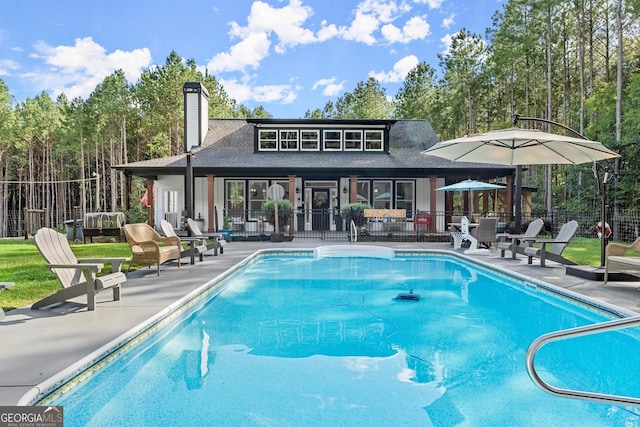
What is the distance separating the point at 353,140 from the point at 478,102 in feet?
56.0

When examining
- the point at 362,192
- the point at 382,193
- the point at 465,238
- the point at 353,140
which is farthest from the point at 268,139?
the point at 465,238

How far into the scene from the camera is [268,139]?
20.3 meters

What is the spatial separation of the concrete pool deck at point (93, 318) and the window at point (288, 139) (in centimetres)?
1203

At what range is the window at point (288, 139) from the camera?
66.4 ft

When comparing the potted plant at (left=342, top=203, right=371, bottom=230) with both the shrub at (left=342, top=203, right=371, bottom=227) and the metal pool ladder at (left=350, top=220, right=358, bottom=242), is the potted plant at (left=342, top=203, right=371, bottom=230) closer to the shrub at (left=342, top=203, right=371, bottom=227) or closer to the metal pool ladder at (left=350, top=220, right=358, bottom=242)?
the shrub at (left=342, top=203, right=371, bottom=227)

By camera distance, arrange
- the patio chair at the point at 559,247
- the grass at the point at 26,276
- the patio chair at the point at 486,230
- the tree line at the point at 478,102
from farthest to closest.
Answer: the tree line at the point at 478,102
the patio chair at the point at 486,230
the patio chair at the point at 559,247
the grass at the point at 26,276

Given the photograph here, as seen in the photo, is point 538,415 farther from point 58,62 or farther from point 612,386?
point 58,62

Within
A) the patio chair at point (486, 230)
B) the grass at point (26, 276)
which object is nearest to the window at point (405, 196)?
the patio chair at point (486, 230)

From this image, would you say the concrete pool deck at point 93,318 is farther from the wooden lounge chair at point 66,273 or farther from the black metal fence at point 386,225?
the black metal fence at point 386,225

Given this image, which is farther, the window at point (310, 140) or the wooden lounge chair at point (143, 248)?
the window at point (310, 140)

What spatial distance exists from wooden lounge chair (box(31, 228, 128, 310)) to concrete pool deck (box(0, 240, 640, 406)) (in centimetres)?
18

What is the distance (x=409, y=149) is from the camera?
804 inches

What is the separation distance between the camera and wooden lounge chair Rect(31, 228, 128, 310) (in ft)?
16.8

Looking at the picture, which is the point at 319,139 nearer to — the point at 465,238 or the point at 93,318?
the point at 465,238
